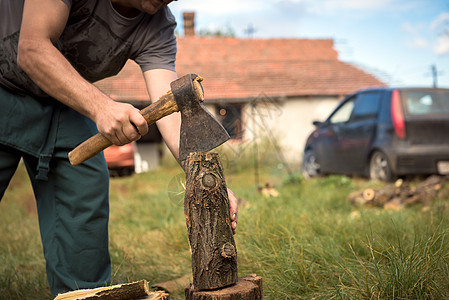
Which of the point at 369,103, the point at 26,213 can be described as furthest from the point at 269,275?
the point at 369,103

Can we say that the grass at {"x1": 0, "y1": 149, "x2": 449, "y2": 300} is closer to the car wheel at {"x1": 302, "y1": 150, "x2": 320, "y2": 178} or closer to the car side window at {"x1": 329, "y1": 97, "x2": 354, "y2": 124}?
the car side window at {"x1": 329, "y1": 97, "x2": 354, "y2": 124}

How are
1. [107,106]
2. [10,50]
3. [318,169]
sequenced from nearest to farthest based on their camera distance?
[107,106], [10,50], [318,169]

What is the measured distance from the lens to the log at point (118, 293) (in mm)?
2010

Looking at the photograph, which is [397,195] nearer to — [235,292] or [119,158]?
[235,292]

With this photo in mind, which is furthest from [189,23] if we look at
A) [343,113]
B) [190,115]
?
[190,115]

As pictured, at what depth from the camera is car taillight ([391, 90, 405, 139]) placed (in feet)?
22.2

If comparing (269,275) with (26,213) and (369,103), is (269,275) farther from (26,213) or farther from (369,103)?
(369,103)

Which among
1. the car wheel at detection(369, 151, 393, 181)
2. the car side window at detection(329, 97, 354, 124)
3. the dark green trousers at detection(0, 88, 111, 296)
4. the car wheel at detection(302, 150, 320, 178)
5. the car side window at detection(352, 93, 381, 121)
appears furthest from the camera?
the car wheel at detection(302, 150, 320, 178)

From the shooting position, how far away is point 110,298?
2.04 meters

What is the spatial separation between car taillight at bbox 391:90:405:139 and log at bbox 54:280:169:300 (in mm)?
5553

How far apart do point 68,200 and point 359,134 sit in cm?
610

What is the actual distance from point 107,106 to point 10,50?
789mm

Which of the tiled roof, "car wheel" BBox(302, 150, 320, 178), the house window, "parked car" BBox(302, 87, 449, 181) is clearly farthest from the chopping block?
the tiled roof

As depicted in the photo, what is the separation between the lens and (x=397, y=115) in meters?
6.84
